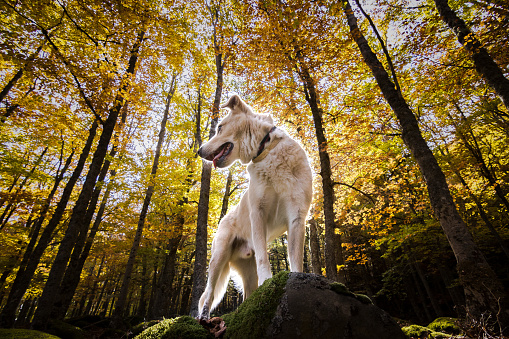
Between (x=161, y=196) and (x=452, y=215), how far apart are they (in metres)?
12.9

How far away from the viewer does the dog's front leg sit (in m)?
1.96

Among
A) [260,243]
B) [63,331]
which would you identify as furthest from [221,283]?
[63,331]

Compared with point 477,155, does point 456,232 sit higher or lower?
lower

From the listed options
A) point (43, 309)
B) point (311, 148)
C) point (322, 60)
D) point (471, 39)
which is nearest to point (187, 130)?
point (311, 148)

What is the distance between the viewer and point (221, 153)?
265cm

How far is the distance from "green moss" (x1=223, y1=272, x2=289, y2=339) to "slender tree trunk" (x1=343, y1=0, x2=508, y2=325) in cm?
290

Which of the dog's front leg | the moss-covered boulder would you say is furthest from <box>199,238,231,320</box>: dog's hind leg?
the moss-covered boulder

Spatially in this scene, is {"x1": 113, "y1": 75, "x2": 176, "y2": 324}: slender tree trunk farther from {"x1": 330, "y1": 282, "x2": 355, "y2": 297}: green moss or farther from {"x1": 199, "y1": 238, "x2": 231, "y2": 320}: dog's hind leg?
{"x1": 330, "y1": 282, "x2": 355, "y2": 297}: green moss

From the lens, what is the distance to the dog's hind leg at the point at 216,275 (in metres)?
2.46

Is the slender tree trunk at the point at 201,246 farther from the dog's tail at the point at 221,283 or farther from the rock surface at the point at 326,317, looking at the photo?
the rock surface at the point at 326,317

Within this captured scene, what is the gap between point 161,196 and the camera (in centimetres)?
1312

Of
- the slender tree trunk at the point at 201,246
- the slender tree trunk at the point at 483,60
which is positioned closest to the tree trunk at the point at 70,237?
the slender tree trunk at the point at 201,246

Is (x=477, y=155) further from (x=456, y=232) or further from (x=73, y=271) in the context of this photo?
(x=73, y=271)

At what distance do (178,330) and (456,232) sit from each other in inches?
191
